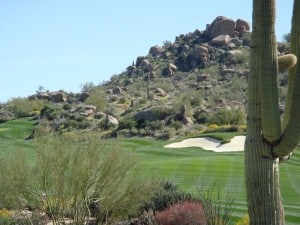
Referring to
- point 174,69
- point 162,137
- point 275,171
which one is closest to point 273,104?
point 275,171

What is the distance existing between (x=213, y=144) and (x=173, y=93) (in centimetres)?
3667

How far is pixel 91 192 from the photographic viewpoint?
48.0 ft

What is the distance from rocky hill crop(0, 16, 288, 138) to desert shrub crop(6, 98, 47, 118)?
52 centimetres

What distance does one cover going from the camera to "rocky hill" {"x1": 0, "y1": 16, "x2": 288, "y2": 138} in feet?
155

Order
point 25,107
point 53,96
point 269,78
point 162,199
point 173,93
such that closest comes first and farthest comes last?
point 269,78 → point 162,199 → point 173,93 → point 25,107 → point 53,96

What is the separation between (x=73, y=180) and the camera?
44.2ft

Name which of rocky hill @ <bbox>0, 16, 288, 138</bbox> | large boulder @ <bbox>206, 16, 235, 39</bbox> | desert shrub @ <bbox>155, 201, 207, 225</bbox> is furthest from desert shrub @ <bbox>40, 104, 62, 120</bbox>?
desert shrub @ <bbox>155, 201, 207, 225</bbox>

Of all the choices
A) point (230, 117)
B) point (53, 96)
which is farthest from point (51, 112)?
point (230, 117)

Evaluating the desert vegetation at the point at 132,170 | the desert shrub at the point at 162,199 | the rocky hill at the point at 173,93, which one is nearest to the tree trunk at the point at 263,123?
the desert vegetation at the point at 132,170

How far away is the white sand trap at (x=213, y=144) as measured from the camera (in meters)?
34.1

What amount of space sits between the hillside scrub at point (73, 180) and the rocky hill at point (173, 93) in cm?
2339

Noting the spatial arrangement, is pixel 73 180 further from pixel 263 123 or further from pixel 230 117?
pixel 230 117

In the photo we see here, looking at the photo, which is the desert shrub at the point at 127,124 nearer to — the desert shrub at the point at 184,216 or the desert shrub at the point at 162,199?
the desert shrub at the point at 162,199

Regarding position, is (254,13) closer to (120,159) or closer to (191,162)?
(120,159)
